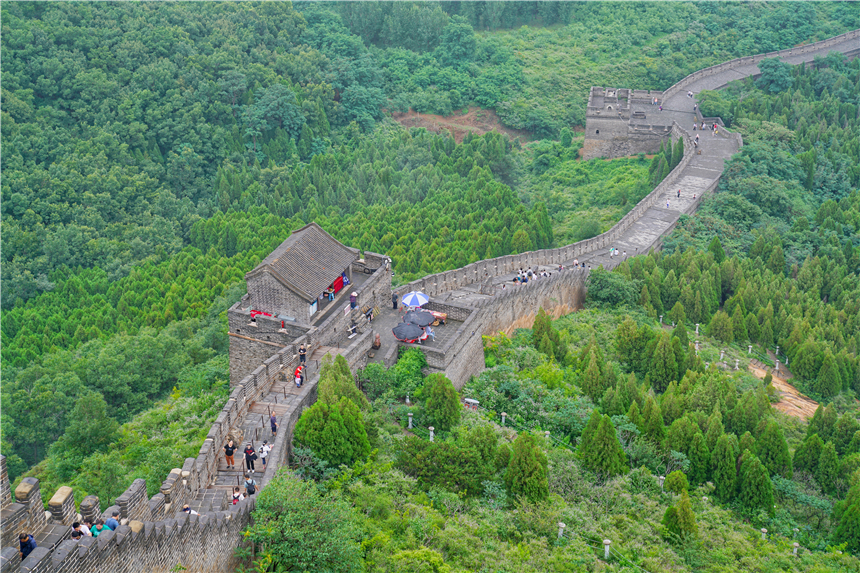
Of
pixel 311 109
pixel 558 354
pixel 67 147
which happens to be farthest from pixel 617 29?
pixel 558 354

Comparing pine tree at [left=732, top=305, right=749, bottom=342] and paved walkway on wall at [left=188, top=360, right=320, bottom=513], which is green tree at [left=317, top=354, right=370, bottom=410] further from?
pine tree at [left=732, top=305, right=749, bottom=342]

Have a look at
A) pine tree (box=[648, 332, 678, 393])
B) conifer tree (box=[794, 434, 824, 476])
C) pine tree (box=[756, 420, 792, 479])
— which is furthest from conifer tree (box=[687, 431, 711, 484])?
pine tree (box=[648, 332, 678, 393])

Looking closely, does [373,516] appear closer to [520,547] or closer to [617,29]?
[520,547]

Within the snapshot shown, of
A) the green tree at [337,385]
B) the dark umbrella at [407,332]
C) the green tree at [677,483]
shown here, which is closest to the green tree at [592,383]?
the green tree at [677,483]

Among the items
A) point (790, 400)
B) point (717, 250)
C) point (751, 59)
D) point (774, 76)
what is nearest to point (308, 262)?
point (790, 400)

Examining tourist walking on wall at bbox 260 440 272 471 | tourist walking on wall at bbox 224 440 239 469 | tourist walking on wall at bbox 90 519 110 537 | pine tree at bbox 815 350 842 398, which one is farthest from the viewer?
pine tree at bbox 815 350 842 398

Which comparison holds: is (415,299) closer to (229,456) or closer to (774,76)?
(229,456)
